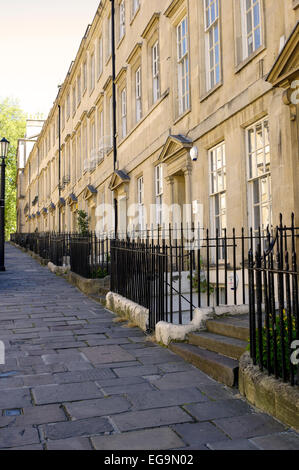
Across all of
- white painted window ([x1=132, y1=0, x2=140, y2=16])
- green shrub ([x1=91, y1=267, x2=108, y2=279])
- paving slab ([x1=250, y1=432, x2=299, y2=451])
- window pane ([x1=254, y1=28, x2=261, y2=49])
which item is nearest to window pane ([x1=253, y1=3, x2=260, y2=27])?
window pane ([x1=254, y1=28, x2=261, y2=49])

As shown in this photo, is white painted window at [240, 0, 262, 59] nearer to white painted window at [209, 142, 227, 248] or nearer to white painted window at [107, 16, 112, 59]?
white painted window at [209, 142, 227, 248]

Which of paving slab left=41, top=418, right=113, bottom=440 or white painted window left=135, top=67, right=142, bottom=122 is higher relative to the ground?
white painted window left=135, top=67, right=142, bottom=122

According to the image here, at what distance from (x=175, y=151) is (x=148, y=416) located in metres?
8.39

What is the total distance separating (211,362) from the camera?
4.73 meters

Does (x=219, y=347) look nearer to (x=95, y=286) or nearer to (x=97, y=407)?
(x=97, y=407)

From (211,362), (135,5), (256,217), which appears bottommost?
(211,362)

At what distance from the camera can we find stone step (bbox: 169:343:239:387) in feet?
14.4

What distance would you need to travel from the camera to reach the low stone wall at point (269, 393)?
338cm

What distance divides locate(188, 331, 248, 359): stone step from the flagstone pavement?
34 centimetres

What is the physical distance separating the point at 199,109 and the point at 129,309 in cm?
499

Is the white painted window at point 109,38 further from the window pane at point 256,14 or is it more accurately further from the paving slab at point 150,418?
the paving slab at point 150,418

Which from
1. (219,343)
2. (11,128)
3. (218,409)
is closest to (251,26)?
(219,343)

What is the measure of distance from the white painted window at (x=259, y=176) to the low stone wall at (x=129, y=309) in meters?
2.49

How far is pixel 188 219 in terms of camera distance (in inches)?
433
